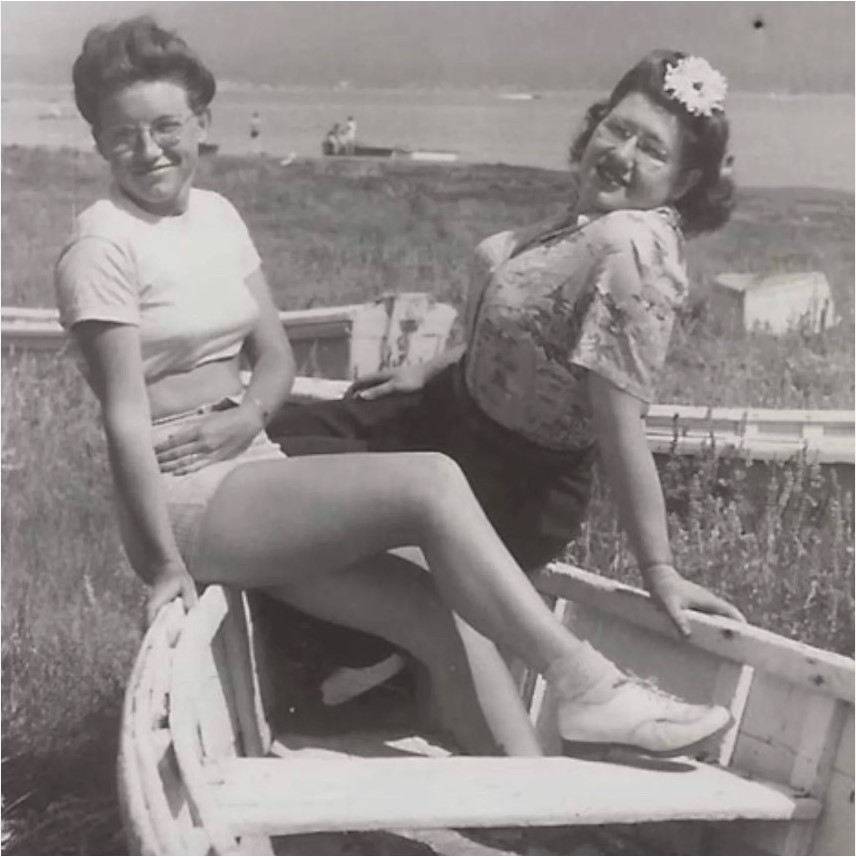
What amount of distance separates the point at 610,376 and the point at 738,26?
379 mm

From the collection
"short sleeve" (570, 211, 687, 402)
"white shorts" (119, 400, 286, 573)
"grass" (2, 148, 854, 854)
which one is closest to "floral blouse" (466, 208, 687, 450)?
"short sleeve" (570, 211, 687, 402)

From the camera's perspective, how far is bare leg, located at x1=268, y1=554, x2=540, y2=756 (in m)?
1.06

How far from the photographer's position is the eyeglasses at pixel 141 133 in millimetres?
1015

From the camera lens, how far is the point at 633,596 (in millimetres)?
1142

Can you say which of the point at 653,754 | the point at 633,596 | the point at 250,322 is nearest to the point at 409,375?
the point at 250,322

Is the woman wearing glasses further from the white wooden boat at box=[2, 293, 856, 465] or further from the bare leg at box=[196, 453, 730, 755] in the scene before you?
the white wooden boat at box=[2, 293, 856, 465]

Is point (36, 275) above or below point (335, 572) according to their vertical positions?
above

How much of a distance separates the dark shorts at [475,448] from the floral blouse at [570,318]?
0.06 feet

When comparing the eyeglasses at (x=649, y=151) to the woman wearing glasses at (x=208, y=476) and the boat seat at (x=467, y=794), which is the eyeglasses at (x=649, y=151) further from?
the boat seat at (x=467, y=794)

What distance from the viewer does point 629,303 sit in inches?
39.5

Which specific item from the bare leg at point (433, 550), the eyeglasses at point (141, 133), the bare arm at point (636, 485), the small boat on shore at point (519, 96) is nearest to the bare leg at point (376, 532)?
the bare leg at point (433, 550)

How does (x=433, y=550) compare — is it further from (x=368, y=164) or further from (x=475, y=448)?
(x=368, y=164)

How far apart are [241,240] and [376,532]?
26 centimetres

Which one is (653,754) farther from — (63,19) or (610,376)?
(63,19)
